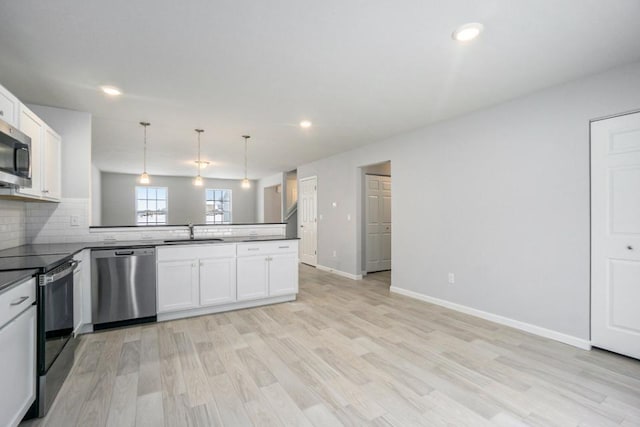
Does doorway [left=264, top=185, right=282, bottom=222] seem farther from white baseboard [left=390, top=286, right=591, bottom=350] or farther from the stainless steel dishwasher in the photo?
the stainless steel dishwasher

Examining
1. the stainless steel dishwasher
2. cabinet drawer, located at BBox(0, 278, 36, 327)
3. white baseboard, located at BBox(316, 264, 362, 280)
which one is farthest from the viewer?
white baseboard, located at BBox(316, 264, 362, 280)

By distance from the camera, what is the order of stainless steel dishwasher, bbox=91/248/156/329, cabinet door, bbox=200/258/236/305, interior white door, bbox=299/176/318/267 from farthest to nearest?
interior white door, bbox=299/176/318/267, cabinet door, bbox=200/258/236/305, stainless steel dishwasher, bbox=91/248/156/329

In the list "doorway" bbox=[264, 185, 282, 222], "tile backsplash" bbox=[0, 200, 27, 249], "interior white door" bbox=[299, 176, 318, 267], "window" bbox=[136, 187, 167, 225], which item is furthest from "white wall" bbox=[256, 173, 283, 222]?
"tile backsplash" bbox=[0, 200, 27, 249]

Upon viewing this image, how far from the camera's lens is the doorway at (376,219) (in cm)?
594

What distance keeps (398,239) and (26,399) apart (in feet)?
14.0

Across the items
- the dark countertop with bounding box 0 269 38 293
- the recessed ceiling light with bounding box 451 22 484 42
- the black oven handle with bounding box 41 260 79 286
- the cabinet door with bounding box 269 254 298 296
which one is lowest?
the cabinet door with bounding box 269 254 298 296

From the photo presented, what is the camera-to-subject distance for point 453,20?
1.99 metres

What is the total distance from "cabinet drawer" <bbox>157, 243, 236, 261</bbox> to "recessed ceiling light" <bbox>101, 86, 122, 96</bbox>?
1689mm

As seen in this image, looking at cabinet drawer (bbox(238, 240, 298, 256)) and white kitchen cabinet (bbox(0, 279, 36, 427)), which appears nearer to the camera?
white kitchen cabinet (bbox(0, 279, 36, 427))

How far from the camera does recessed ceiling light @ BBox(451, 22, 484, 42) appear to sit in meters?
2.03

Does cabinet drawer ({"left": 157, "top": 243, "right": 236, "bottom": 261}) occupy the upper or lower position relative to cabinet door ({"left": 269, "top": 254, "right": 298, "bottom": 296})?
upper

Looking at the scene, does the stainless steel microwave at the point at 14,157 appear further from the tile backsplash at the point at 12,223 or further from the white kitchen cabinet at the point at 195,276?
the white kitchen cabinet at the point at 195,276

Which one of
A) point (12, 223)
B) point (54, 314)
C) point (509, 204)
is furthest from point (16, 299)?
point (509, 204)

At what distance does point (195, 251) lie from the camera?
3.64 metres
